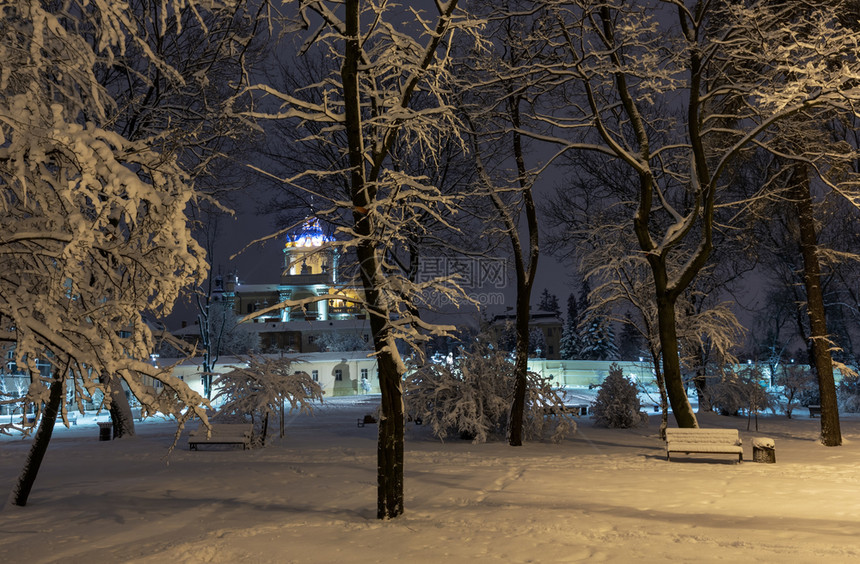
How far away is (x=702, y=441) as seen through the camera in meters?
13.0

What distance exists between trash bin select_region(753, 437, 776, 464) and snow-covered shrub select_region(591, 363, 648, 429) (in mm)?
10022

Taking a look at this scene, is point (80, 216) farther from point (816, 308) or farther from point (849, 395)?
point (849, 395)

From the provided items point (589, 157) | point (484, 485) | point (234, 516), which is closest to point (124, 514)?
point (234, 516)

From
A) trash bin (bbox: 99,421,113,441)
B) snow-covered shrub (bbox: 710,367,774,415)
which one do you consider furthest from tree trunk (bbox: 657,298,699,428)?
trash bin (bbox: 99,421,113,441)

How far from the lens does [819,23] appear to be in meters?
11.3

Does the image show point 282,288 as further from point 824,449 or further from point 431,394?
point 824,449

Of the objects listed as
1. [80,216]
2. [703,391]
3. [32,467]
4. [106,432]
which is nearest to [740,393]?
[703,391]

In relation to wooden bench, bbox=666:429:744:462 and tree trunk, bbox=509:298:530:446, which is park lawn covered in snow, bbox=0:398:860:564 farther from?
tree trunk, bbox=509:298:530:446

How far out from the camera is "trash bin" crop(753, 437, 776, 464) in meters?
12.5

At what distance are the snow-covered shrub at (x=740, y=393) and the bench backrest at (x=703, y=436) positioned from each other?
11564 millimetres

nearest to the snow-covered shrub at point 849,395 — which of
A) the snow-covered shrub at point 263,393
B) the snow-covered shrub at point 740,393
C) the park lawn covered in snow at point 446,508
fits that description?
the snow-covered shrub at point 740,393

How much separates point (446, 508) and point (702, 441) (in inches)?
268

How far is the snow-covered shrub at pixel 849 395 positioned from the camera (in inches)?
1364

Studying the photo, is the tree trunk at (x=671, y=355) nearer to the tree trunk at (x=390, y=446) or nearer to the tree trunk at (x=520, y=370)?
the tree trunk at (x=520, y=370)
